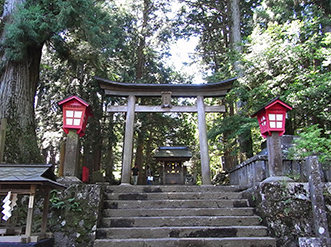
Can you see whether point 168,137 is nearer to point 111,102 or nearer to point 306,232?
point 111,102

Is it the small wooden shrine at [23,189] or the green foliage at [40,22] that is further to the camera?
the green foliage at [40,22]

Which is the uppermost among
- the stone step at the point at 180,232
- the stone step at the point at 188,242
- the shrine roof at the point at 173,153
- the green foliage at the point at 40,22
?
the green foliage at the point at 40,22

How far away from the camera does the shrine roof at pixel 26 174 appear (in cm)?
402

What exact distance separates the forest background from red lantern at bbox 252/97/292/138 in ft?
2.68

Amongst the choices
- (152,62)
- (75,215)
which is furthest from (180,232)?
(152,62)

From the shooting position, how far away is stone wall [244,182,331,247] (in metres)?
5.00

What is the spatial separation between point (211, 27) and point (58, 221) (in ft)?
45.2

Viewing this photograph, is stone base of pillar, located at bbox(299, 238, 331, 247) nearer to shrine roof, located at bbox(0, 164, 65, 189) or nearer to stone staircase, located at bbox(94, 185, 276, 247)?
stone staircase, located at bbox(94, 185, 276, 247)

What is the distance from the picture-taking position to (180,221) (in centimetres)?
550

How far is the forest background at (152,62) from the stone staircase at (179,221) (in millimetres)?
2212

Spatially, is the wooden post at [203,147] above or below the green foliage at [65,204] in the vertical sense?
above

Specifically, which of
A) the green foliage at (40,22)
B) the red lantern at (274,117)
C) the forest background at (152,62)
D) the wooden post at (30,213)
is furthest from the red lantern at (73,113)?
the red lantern at (274,117)

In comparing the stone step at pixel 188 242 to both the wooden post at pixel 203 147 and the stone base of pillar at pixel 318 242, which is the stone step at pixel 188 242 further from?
the wooden post at pixel 203 147

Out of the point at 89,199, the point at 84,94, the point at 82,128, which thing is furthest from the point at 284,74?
the point at 84,94
